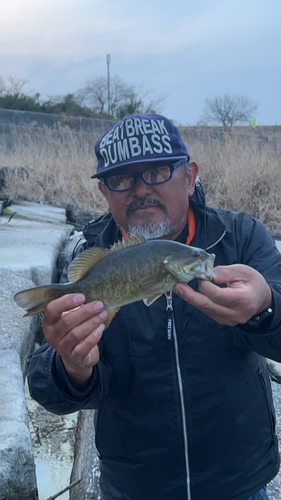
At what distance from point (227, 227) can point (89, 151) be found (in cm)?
897

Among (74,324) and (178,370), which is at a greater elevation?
(74,324)

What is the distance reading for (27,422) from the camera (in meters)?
1.98

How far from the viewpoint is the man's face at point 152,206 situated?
7.04 feet

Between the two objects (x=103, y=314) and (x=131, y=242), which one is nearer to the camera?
(x=103, y=314)

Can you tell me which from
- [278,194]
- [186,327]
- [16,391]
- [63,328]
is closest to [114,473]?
[16,391]

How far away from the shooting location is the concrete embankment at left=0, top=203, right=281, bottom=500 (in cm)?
178

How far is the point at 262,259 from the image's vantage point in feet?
7.02

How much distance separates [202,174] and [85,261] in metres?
7.20

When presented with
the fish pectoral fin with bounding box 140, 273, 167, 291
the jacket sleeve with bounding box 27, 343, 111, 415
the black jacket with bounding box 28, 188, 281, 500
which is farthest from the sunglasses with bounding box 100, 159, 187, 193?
the jacket sleeve with bounding box 27, 343, 111, 415

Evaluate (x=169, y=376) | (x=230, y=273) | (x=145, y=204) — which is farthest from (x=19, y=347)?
(x=230, y=273)

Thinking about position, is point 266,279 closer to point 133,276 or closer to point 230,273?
point 230,273

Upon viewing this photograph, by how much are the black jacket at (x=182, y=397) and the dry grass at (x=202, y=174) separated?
18.7 feet

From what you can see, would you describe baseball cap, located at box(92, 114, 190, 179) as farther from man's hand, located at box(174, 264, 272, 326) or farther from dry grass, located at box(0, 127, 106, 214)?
dry grass, located at box(0, 127, 106, 214)

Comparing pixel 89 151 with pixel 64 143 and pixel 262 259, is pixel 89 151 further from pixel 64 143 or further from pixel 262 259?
pixel 262 259
